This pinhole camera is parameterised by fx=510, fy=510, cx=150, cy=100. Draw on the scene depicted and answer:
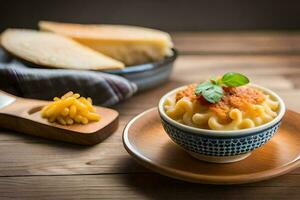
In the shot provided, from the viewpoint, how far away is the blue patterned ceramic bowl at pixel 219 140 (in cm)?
89

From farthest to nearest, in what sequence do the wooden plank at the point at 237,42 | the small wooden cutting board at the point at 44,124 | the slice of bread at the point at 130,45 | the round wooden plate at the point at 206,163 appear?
1. the wooden plank at the point at 237,42
2. the slice of bread at the point at 130,45
3. the small wooden cutting board at the point at 44,124
4. the round wooden plate at the point at 206,163

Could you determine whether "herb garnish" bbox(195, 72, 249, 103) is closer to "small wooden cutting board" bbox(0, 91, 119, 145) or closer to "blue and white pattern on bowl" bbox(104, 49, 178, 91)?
"small wooden cutting board" bbox(0, 91, 119, 145)

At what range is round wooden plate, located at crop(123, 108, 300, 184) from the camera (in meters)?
0.87

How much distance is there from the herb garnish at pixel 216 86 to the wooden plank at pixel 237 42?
0.78 metres

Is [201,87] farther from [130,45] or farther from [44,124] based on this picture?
[130,45]

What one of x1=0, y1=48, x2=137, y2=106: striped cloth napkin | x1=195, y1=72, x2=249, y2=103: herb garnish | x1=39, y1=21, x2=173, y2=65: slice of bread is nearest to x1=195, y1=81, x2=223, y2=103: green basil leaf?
x1=195, y1=72, x2=249, y2=103: herb garnish

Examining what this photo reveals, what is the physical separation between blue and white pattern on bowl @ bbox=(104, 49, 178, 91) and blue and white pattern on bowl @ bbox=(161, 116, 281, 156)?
428 mm

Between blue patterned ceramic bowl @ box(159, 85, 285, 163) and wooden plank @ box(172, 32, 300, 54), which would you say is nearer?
blue patterned ceramic bowl @ box(159, 85, 285, 163)

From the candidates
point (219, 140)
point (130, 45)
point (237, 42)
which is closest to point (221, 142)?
point (219, 140)

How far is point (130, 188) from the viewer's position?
92 centimetres

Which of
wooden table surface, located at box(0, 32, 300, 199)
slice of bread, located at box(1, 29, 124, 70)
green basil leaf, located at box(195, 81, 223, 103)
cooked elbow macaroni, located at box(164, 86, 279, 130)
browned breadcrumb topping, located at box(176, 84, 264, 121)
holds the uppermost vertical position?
green basil leaf, located at box(195, 81, 223, 103)

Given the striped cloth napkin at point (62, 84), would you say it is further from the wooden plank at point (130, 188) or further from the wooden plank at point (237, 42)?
the wooden plank at point (237, 42)

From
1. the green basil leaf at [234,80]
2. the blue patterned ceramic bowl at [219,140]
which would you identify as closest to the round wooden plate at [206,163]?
the blue patterned ceramic bowl at [219,140]

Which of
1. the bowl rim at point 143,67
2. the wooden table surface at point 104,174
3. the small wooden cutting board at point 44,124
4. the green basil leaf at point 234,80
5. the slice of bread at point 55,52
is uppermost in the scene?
the green basil leaf at point 234,80
